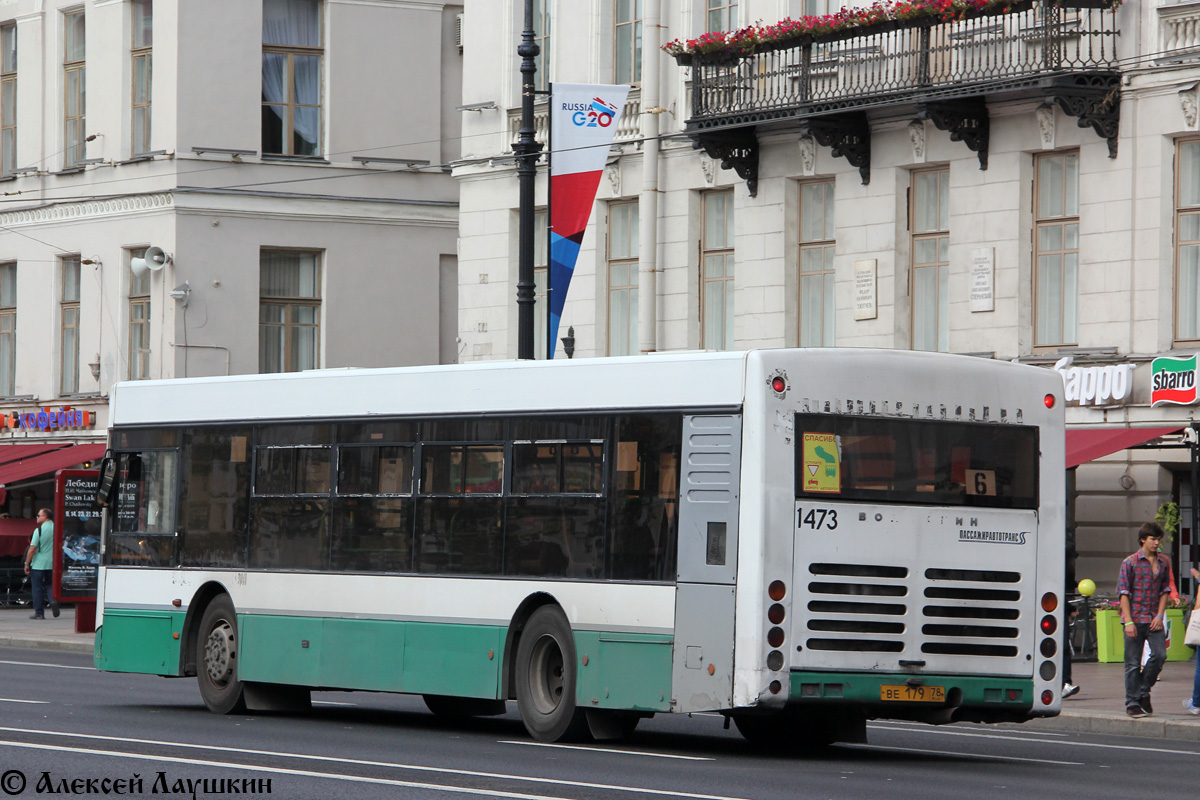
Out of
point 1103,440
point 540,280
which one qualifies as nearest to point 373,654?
point 1103,440

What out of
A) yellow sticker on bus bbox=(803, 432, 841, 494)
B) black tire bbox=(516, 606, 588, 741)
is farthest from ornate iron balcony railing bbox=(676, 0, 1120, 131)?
black tire bbox=(516, 606, 588, 741)

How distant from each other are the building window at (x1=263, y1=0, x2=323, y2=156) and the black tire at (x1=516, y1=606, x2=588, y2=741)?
2540 centimetres

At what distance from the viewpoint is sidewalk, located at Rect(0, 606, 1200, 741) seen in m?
18.4

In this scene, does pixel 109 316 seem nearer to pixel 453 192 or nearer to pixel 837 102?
pixel 453 192

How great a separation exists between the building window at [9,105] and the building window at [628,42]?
53.3 ft

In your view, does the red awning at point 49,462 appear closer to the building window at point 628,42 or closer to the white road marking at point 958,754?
the building window at point 628,42

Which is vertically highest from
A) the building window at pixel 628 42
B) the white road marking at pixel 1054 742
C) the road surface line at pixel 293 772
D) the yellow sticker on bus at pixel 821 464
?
the building window at pixel 628 42

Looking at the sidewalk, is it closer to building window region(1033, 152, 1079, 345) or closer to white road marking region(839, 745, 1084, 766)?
white road marking region(839, 745, 1084, 766)

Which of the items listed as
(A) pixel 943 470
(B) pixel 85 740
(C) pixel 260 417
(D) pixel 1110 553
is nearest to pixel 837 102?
(D) pixel 1110 553

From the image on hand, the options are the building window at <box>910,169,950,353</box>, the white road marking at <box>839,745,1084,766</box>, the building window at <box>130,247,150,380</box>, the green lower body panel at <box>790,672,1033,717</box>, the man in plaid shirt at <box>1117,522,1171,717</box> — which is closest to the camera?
the green lower body panel at <box>790,672,1033,717</box>

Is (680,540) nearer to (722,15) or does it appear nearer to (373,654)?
(373,654)

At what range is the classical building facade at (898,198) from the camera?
81.9 feet

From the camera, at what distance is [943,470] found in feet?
48.2

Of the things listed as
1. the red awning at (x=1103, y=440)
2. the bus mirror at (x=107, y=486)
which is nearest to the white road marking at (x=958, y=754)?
the bus mirror at (x=107, y=486)
